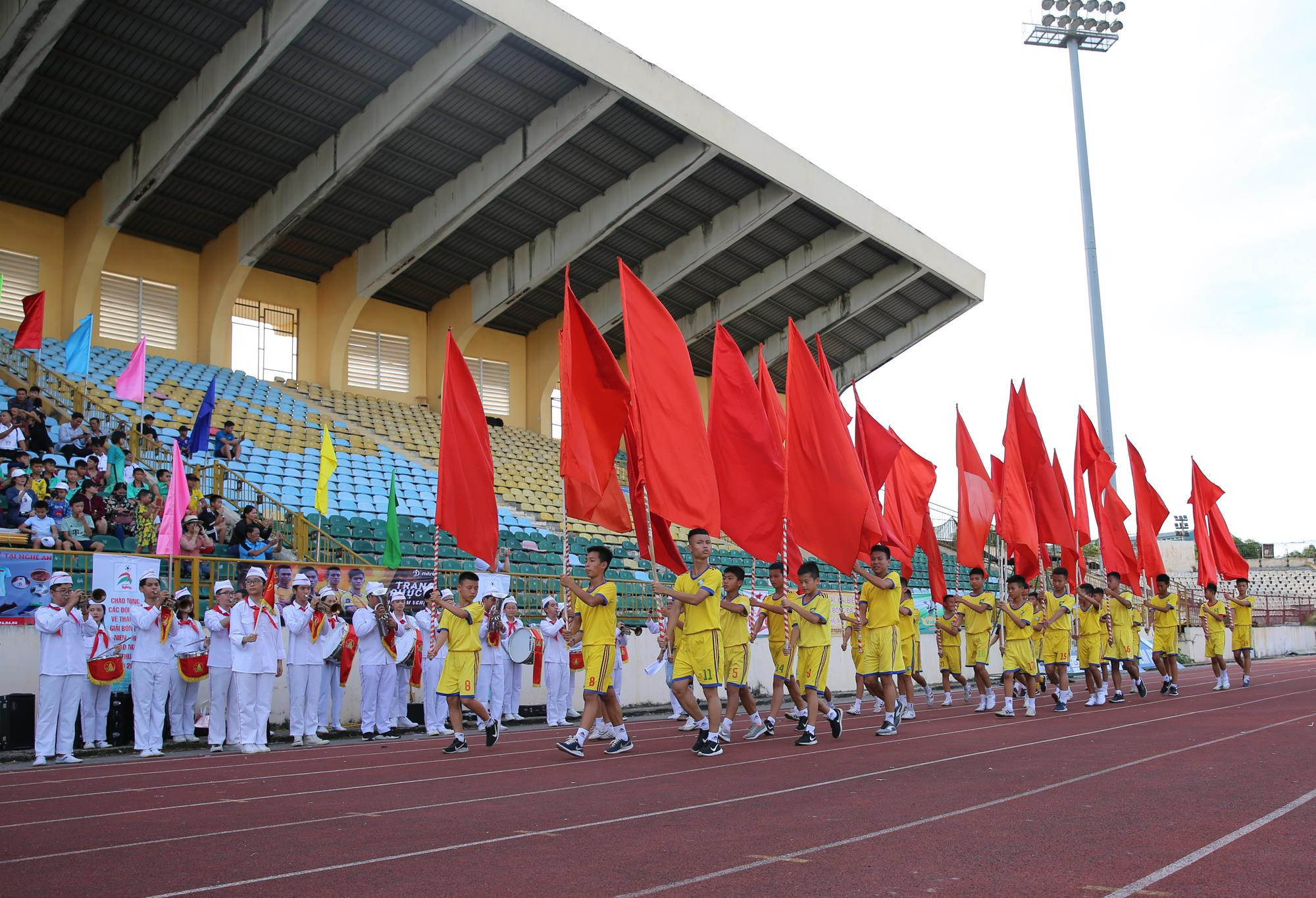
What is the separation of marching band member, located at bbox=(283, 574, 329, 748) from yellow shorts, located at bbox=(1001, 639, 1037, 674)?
8.82 metres

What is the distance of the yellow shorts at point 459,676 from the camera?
448 inches

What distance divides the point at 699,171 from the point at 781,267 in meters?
5.97

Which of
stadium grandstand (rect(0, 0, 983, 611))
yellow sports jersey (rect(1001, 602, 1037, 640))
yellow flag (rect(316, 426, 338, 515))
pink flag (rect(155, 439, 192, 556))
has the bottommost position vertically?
yellow sports jersey (rect(1001, 602, 1037, 640))

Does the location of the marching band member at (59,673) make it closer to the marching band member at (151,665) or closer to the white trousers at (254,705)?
the marching band member at (151,665)

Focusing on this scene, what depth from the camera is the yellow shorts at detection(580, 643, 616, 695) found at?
10477 mm

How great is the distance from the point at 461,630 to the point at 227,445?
10542 mm

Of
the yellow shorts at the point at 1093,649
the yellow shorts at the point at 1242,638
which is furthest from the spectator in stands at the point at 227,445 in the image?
the yellow shorts at the point at 1242,638

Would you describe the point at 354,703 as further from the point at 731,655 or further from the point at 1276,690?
the point at 1276,690

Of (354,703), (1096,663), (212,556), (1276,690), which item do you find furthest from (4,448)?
(1276,690)

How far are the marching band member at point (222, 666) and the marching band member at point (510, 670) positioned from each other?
4066mm

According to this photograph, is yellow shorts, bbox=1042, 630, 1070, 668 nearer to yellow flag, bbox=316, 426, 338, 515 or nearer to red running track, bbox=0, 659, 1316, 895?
red running track, bbox=0, 659, 1316, 895

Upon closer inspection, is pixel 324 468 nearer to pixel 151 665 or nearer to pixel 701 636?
pixel 151 665

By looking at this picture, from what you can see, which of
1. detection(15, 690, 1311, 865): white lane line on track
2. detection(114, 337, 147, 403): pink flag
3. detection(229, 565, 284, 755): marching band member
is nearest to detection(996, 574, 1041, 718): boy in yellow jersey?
detection(15, 690, 1311, 865): white lane line on track

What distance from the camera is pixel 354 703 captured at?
15516mm
